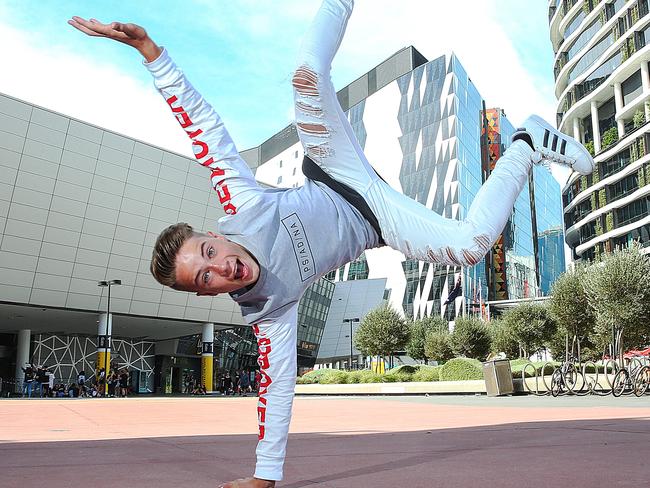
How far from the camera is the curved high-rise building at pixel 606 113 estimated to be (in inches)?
2002

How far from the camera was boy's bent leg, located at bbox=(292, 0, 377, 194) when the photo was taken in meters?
3.00

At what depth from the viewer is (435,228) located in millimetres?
3059

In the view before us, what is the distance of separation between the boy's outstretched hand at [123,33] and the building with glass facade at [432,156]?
230 feet

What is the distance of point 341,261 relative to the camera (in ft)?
10.6

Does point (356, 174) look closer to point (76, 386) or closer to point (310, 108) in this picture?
point (310, 108)

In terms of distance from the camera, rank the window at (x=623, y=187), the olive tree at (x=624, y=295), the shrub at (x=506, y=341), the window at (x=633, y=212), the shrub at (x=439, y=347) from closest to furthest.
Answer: the olive tree at (x=624, y=295) < the shrub at (x=506, y=341) < the shrub at (x=439, y=347) < the window at (x=633, y=212) < the window at (x=623, y=187)

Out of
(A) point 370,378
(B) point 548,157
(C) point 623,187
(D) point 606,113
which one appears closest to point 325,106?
(B) point 548,157

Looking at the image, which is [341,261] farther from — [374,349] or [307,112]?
[374,349]

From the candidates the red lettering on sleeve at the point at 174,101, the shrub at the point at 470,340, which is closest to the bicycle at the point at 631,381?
the red lettering on sleeve at the point at 174,101

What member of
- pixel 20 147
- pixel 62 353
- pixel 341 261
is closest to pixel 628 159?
pixel 20 147

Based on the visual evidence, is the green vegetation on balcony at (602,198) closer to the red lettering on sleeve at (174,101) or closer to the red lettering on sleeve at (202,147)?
the red lettering on sleeve at (202,147)

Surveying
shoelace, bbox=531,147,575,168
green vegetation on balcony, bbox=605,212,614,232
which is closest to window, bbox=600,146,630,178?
green vegetation on balcony, bbox=605,212,614,232

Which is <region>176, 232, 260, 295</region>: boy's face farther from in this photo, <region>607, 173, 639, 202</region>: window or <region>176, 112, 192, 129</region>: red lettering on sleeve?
<region>607, 173, 639, 202</region>: window

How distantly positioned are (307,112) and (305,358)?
64.7 meters
